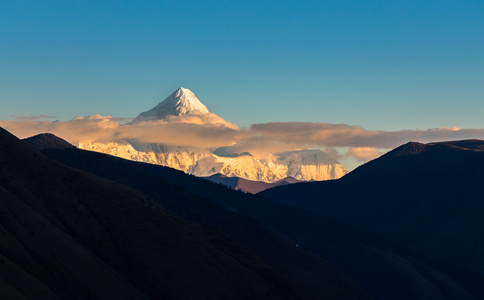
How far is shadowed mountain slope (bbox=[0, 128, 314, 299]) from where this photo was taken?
409 feet

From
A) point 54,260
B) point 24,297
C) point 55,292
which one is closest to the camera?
point 24,297

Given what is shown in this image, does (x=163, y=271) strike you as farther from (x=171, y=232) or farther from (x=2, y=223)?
(x=2, y=223)

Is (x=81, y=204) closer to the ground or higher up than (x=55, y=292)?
higher up

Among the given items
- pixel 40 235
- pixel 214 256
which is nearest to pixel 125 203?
pixel 214 256

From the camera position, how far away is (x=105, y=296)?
127m

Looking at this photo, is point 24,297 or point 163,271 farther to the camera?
point 163,271

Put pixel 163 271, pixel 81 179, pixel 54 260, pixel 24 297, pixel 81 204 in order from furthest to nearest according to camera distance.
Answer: pixel 81 179 < pixel 81 204 < pixel 163 271 < pixel 54 260 < pixel 24 297

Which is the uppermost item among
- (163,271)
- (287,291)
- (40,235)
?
(40,235)

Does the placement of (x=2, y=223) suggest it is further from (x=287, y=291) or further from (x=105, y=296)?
(x=287, y=291)

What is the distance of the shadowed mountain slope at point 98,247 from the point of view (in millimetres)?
124562

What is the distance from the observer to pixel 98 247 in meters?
148

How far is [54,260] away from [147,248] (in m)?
30.4

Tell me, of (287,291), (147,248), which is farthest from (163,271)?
(287,291)

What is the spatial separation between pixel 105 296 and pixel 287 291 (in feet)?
222
